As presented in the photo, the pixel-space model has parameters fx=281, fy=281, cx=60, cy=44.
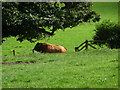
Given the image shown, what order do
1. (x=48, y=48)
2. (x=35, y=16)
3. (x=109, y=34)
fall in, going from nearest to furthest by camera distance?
1. (x=35, y=16)
2. (x=48, y=48)
3. (x=109, y=34)

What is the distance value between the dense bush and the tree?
8460 mm

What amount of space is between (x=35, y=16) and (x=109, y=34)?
54.1ft

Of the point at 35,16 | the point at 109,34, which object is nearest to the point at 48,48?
the point at 35,16

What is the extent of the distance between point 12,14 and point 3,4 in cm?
173

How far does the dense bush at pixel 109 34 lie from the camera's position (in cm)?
4575

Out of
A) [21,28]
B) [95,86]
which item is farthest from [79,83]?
[21,28]

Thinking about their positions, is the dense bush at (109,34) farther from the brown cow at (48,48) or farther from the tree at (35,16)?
the tree at (35,16)

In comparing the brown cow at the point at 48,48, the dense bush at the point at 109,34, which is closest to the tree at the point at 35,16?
the brown cow at the point at 48,48

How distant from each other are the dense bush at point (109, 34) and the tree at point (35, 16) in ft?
27.8

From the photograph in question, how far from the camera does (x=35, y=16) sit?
1348 inches

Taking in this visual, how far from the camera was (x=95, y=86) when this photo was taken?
41.9ft

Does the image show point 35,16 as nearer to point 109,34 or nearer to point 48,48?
point 48,48

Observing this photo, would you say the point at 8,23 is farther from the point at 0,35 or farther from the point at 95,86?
the point at 95,86

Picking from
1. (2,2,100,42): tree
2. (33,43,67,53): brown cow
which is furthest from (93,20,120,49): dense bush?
(2,2,100,42): tree
